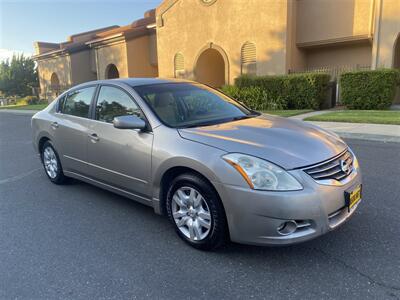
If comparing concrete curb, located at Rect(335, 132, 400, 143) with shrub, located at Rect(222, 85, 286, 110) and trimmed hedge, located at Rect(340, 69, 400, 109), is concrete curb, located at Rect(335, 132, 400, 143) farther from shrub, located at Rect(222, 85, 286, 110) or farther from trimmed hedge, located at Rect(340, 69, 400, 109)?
shrub, located at Rect(222, 85, 286, 110)

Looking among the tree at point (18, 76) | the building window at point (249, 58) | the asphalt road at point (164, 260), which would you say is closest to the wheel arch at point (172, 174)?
the asphalt road at point (164, 260)

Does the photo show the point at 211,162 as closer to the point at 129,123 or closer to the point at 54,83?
the point at 129,123

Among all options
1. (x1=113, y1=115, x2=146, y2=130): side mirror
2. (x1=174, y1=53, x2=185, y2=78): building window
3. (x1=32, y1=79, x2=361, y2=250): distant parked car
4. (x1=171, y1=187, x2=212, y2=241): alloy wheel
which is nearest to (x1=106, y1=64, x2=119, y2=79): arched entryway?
(x1=174, y1=53, x2=185, y2=78): building window

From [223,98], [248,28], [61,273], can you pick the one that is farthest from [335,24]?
[61,273]

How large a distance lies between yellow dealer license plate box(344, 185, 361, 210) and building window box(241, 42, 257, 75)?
16.1m

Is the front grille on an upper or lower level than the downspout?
lower

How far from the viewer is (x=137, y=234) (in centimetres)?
351

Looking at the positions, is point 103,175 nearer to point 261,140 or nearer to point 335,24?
point 261,140

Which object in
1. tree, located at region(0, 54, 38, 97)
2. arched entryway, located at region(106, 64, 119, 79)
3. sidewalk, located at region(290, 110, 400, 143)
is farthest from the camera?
tree, located at region(0, 54, 38, 97)

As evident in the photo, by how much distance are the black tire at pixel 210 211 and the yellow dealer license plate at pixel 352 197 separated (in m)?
1.05

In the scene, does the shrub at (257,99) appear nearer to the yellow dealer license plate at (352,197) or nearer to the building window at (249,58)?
the building window at (249,58)

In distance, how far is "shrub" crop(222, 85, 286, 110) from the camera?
47.3 feet

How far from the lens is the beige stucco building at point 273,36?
1571 cm

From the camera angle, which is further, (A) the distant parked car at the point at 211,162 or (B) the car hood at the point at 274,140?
(B) the car hood at the point at 274,140
